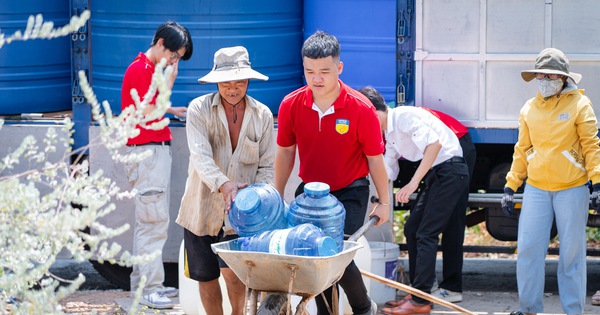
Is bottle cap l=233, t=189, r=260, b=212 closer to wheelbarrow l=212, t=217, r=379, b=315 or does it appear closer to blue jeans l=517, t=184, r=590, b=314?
wheelbarrow l=212, t=217, r=379, b=315

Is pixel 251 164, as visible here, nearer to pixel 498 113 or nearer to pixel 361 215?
pixel 361 215

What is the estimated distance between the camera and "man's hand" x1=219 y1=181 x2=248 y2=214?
15.9 feet

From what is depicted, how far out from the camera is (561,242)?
620cm

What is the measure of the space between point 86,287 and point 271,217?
12.3ft

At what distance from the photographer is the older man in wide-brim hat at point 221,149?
5.23 meters

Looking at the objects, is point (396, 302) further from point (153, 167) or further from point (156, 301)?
point (153, 167)

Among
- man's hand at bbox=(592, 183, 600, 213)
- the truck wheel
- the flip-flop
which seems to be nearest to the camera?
man's hand at bbox=(592, 183, 600, 213)

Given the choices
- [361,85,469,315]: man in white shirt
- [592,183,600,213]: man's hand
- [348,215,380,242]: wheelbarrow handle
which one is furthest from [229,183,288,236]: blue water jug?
[592,183,600,213]: man's hand

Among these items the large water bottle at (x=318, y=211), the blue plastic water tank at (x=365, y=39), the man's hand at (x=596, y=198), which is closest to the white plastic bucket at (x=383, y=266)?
the blue plastic water tank at (x=365, y=39)

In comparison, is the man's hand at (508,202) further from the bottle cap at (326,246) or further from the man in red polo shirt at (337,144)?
the bottle cap at (326,246)


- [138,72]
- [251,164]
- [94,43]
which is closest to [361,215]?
[251,164]

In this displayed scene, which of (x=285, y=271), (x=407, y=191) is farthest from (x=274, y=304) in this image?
(x=407, y=191)

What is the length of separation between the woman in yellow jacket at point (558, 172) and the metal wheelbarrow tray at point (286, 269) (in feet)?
7.22

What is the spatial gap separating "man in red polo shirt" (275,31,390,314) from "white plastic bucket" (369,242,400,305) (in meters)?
1.56
